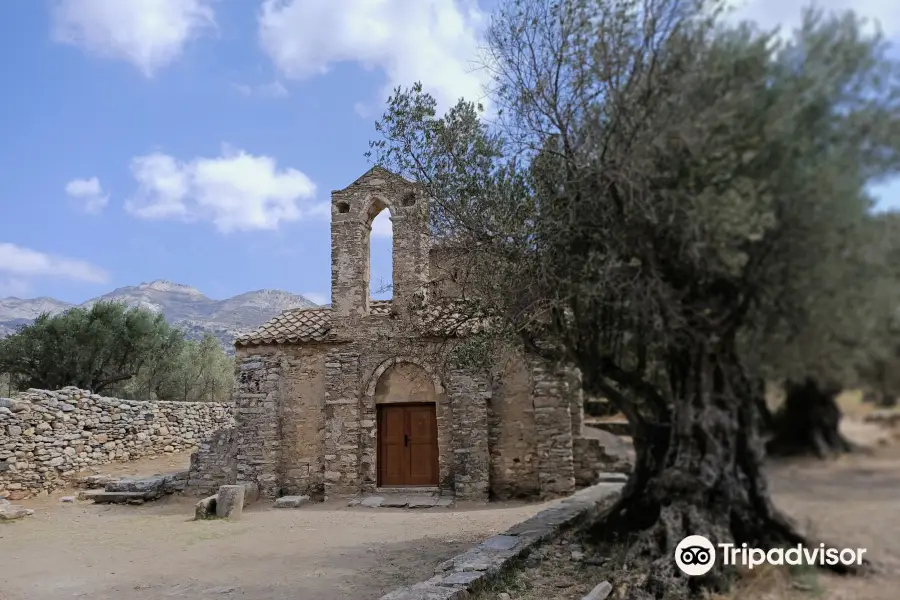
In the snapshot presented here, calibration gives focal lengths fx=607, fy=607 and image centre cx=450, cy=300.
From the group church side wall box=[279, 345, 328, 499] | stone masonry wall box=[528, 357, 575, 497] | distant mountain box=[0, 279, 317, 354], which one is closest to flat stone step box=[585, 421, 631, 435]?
stone masonry wall box=[528, 357, 575, 497]

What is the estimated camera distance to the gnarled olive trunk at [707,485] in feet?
15.6

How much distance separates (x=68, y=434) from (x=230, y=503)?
Result: 23.1ft

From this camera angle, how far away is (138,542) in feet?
32.9

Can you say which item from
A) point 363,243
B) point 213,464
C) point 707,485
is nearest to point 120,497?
point 213,464

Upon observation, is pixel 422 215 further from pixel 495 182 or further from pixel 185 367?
pixel 185 367

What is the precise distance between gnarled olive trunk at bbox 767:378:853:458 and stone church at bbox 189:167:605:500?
28.0ft

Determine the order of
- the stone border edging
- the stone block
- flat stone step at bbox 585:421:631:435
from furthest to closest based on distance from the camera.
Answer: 1. the stone block
2. flat stone step at bbox 585:421:631:435
3. the stone border edging

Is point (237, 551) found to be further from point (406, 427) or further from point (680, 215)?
point (680, 215)

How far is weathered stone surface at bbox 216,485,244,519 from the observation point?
12211mm

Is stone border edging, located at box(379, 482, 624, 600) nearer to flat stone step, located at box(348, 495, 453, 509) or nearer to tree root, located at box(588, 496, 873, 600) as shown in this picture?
tree root, located at box(588, 496, 873, 600)

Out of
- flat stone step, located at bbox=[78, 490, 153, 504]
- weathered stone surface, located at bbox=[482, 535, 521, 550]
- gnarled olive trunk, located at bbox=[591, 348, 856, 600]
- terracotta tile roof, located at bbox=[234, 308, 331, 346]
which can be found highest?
terracotta tile roof, located at bbox=[234, 308, 331, 346]

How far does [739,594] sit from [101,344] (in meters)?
29.1

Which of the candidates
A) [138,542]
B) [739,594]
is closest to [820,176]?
[739,594]

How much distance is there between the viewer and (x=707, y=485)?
511 cm
